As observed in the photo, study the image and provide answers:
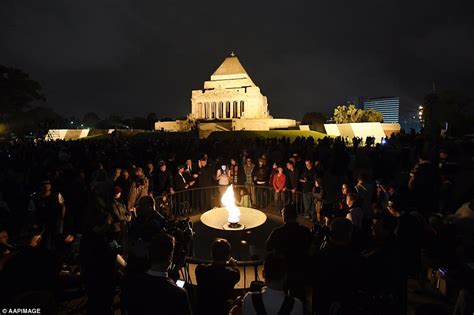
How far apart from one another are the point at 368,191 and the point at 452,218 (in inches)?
112

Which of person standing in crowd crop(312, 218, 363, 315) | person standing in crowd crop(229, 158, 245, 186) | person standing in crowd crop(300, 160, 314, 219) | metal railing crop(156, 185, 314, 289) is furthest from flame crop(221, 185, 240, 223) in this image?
person standing in crowd crop(229, 158, 245, 186)

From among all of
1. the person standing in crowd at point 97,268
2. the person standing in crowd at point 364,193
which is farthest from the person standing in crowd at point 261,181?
the person standing in crowd at point 97,268

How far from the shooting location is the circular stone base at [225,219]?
839cm

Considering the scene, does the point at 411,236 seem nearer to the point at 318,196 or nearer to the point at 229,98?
the point at 318,196

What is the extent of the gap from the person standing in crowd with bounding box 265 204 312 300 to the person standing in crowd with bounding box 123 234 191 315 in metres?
1.88

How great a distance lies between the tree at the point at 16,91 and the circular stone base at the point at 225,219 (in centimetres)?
5739

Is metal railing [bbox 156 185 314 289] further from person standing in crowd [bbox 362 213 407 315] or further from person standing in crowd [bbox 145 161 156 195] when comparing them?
person standing in crowd [bbox 362 213 407 315]

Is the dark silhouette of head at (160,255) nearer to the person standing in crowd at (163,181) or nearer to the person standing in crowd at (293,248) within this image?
the person standing in crowd at (293,248)

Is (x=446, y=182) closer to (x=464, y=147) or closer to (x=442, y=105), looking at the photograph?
(x=464, y=147)

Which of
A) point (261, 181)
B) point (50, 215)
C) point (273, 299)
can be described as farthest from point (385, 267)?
point (261, 181)

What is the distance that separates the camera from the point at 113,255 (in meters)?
4.69

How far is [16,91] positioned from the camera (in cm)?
5156

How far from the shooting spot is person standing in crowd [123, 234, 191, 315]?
3.19 m

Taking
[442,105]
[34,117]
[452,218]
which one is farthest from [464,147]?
[34,117]
